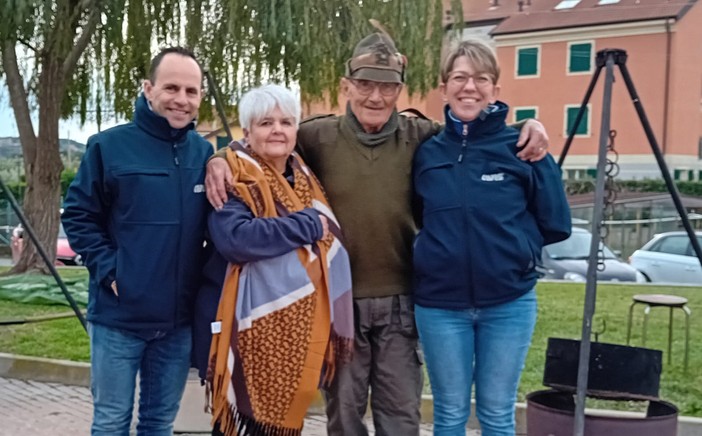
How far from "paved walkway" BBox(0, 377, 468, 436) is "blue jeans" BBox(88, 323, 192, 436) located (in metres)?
1.86

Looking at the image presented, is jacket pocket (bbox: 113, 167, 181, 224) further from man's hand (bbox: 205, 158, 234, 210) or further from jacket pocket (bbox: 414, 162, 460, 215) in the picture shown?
jacket pocket (bbox: 414, 162, 460, 215)

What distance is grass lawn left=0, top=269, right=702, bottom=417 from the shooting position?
6023mm

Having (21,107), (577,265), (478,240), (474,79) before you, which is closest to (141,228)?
(478,240)

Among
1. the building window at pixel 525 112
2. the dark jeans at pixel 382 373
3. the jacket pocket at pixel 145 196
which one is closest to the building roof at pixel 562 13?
the building window at pixel 525 112

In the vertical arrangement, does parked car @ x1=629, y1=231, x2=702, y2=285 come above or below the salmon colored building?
below

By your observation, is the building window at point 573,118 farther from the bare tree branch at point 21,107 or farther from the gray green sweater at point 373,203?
the gray green sweater at point 373,203

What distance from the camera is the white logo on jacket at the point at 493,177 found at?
304cm

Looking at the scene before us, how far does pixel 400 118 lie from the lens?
132 inches

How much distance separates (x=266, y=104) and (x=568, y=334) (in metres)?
5.76

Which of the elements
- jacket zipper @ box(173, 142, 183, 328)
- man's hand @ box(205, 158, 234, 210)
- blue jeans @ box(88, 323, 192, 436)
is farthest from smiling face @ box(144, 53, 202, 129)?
blue jeans @ box(88, 323, 192, 436)

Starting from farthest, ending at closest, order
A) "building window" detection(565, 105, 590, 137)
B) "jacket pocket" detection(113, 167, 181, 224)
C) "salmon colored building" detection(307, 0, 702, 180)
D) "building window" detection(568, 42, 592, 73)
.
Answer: "building window" detection(568, 42, 592, 73) → "building window" detection(565, 105, 590, 137) → "salmon colored building" detection(307, 0, 702, 180) → "jacket pocket" detection(113, 167, 181, 224)

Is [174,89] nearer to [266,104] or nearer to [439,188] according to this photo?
[266,104]

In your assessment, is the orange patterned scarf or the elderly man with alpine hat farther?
the elderly man with alpine hat

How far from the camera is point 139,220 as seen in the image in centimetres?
295
